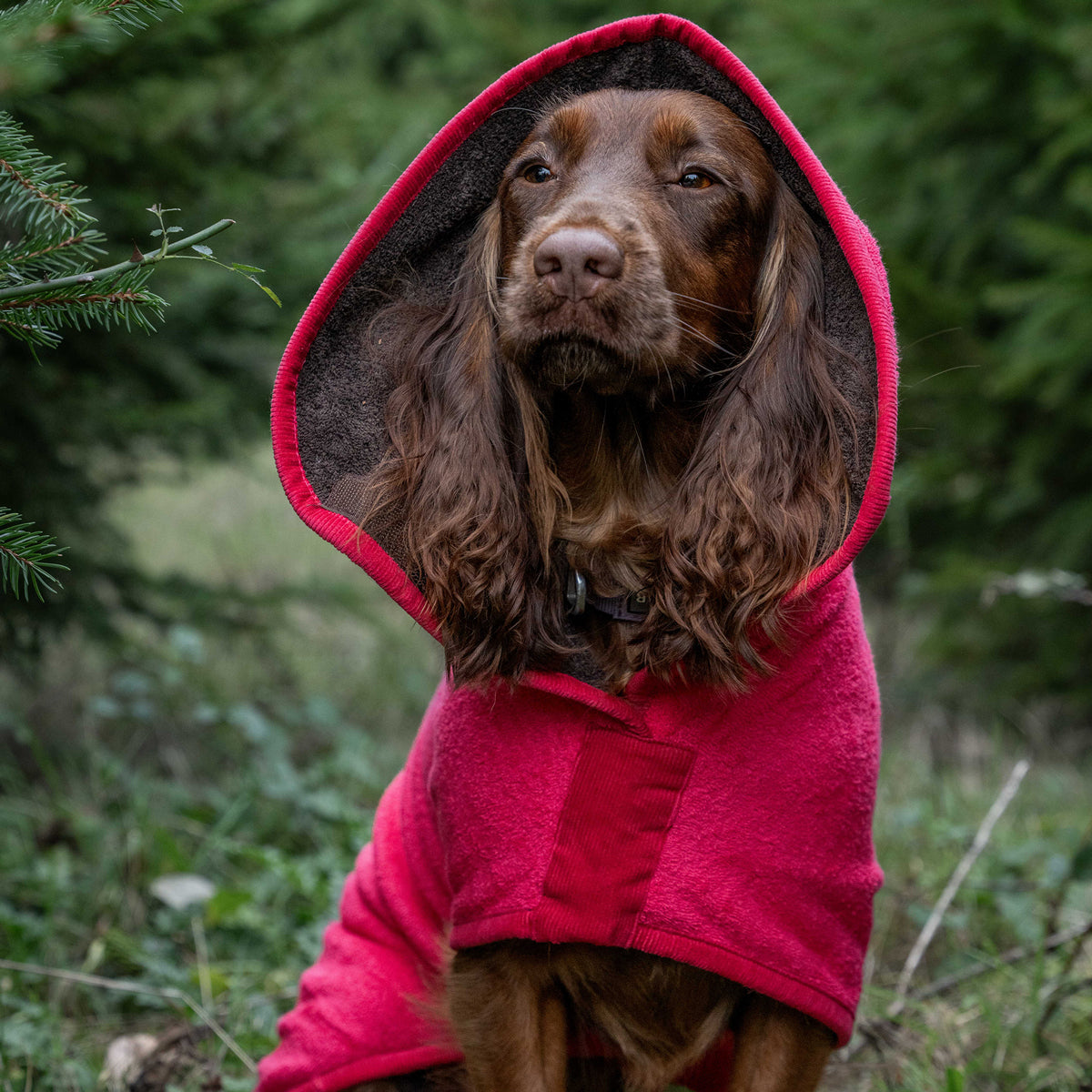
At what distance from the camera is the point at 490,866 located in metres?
1.80

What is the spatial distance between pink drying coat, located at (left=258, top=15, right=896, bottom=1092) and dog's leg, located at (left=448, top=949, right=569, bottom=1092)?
0.08 meters

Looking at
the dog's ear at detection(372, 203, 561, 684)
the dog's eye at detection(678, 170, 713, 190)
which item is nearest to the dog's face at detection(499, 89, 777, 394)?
the dog's eye at detection(678, 170, 713, 190)

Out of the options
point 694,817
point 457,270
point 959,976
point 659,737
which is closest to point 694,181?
point 457,270

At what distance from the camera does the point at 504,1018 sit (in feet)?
6.23

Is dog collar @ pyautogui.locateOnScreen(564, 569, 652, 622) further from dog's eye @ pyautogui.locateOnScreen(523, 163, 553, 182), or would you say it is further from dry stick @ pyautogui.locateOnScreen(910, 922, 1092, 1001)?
dry stick @ pyautogui.locateOnScreen(910, 922, 1092, 1001)

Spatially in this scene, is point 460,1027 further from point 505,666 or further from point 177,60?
point 177,60

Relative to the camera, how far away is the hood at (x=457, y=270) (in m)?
1.82

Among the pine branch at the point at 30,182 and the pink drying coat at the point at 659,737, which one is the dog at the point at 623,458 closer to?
the pink drying coat at the point at 659,737

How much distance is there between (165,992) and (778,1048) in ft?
3.93

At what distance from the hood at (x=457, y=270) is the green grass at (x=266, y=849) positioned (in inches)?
39.5

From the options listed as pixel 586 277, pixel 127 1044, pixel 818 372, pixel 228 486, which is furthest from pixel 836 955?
pixel 228 486

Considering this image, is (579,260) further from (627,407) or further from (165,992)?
(165,992)

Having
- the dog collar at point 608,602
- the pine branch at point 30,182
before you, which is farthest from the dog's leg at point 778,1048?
the pine branch at point 30,182

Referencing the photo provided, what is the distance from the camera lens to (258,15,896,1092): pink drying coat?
176 cm
